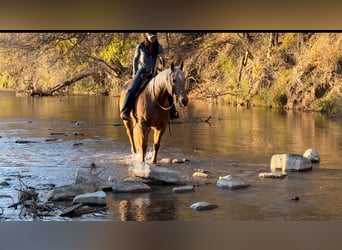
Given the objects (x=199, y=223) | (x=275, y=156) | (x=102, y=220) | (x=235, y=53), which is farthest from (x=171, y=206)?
(x=235, y=53)

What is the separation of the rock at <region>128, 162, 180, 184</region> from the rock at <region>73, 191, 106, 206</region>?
A: 0.29 metres

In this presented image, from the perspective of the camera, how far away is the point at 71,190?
4039mm

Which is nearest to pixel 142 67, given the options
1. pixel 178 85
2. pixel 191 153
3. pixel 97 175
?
pixel 178 85

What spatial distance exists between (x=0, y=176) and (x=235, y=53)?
182cm

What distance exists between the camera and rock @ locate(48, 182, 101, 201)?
4016 mm

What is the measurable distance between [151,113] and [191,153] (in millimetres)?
400

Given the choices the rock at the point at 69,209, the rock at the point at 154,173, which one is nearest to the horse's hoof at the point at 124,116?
the rock at the point at 154,173

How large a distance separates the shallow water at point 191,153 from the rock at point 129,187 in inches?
1.7

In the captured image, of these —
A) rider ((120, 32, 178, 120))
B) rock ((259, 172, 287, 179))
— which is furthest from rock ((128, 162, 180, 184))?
rock ((259, 172, 287, 179))

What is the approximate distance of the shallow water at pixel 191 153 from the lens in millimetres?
3990

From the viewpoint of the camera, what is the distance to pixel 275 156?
414cm

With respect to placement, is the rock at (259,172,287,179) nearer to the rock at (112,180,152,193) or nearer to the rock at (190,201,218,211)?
the rock at (190,201,218,211)

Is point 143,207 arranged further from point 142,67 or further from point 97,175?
point 142,67
